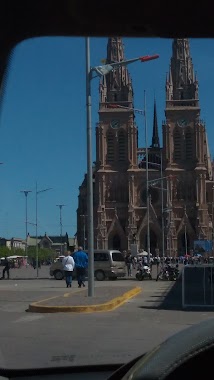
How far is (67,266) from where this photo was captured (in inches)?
953

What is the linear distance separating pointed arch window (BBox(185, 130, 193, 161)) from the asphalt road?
84.9 meters

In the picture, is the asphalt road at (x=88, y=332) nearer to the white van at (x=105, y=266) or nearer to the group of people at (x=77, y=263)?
the group of people at (x=77, y=263)

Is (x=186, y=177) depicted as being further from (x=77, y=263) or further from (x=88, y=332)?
(x=88, y=332)

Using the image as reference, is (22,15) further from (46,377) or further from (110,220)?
(110,220)

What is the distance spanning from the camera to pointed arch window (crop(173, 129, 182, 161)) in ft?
336

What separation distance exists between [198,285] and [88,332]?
28.7ft

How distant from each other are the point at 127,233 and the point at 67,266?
91.3 metres

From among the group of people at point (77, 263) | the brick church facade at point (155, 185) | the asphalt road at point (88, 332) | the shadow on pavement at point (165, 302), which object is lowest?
the shadow on pavement at point (165, 302)

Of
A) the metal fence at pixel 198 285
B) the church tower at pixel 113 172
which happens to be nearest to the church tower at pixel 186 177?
the church tower at pixel 113 172

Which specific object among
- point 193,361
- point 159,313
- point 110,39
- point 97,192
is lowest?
point 159,313

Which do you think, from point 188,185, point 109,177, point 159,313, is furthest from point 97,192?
point 159,313

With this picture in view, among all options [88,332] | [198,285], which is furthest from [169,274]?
[88,332]

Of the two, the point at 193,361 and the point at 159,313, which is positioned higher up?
the point at 193,361

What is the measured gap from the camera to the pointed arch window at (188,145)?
10219 cm
